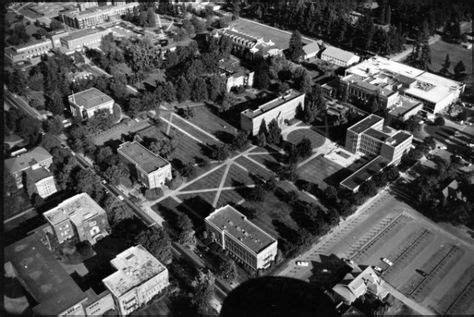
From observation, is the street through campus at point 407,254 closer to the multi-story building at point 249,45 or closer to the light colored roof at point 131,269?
the light colored roof at point 131,269

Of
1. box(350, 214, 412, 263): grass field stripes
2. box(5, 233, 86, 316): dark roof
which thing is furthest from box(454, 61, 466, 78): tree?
box(5, 233, 86, 316): dark roof

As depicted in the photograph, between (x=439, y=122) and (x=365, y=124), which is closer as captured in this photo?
(x=365, y=124)

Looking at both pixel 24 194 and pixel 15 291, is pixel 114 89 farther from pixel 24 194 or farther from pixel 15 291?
pixel 15 291

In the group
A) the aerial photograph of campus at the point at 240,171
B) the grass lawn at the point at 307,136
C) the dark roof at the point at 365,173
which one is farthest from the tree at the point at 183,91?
the dark roof at the point at 365,173

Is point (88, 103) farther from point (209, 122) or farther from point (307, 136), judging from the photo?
point (307, 136)

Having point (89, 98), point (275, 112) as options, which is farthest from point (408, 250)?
point (89, 98)

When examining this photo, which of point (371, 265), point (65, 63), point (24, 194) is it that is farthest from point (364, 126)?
point (65, 63)

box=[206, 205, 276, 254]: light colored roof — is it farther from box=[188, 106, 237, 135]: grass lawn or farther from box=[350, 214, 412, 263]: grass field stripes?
box=[188, 106, 237, 135]: grass lawn
